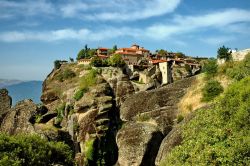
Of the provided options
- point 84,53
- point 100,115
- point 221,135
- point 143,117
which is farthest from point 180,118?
point 84,53

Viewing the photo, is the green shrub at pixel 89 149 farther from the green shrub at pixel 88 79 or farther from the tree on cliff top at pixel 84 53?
the tree on cliff top at pixel 84 53

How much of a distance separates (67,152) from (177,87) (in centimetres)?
2521

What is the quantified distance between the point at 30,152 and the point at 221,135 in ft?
52.2

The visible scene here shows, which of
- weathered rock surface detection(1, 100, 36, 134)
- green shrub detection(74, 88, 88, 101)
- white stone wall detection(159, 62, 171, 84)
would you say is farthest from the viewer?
white stone wall detection(159, 62, 171, 84)

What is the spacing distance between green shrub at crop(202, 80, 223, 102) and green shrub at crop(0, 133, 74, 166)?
22.8 m

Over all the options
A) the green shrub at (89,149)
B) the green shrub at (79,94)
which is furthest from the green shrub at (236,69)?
the green shrub at (79,94)

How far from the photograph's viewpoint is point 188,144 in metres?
29.4

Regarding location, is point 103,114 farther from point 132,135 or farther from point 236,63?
point 236,63

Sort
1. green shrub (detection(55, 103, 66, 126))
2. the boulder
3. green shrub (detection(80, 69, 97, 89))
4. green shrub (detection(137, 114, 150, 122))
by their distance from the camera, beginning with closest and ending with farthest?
green shrub (detection(137, 114, 150, 122)), green shrub (detection(55, 103, 66, 126)), green shrub (detection(80, 69, 97, 89)), the boulder

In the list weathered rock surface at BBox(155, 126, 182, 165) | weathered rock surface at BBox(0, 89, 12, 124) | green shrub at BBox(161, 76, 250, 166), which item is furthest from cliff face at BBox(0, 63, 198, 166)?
green shrub at BBox(161, 76, 250, 166)

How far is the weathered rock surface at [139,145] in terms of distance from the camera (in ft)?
165

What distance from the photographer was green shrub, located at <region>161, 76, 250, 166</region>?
25578 millimetres

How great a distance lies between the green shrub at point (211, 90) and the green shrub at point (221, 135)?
56.0ft

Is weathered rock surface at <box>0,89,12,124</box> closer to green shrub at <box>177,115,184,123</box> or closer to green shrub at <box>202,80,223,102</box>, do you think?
green shrub at <box>177,115,184,123</box>
